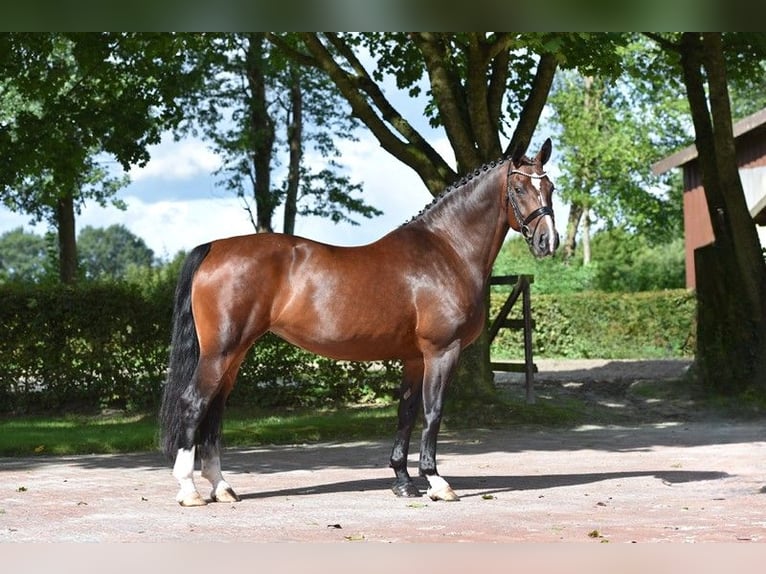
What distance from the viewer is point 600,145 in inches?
1783

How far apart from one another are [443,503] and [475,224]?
7.80 feet

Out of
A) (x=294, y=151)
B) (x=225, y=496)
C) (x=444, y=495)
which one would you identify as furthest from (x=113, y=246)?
(x=444, y=495)

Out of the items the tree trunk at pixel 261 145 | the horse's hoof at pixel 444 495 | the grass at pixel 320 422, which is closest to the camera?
the horse's hoof at pixel 444 495

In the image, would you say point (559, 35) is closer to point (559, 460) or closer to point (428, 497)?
point (559, 460)

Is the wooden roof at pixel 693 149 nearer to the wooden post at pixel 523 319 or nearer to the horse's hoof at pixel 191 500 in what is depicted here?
the wooden post at pixel 523 319

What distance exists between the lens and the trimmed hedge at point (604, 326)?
96.0 feet

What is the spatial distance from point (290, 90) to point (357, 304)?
1063 inches

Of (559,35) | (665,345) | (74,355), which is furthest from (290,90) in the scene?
(559,35)

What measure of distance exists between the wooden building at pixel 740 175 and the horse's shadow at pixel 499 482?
1761cm

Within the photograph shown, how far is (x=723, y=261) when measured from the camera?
61.2 feet

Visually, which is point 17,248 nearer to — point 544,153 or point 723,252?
point 723,252

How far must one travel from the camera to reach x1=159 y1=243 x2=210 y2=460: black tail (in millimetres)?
8859

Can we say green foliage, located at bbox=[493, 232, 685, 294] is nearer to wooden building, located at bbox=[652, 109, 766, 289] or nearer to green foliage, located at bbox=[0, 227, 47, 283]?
wooden building, located at bbox=[652, 109, 766, 289]

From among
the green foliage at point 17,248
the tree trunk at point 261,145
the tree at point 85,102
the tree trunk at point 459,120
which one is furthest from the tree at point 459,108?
the green foliage at point 17,248
